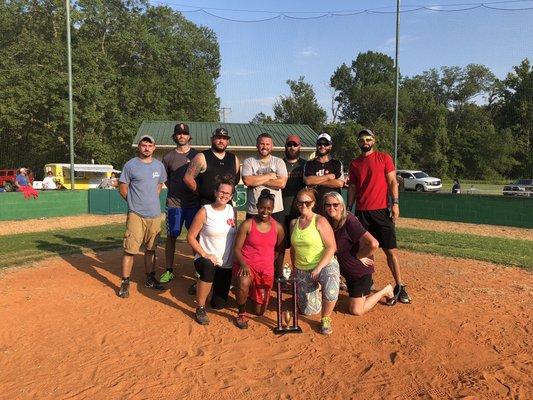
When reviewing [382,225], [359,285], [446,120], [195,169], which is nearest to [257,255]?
[359,285]

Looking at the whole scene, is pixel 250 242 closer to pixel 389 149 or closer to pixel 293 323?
pixel 293 323

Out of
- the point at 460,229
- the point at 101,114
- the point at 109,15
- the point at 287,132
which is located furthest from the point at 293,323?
the point at 109,15

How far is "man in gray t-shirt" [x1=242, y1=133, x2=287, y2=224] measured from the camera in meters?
4.51

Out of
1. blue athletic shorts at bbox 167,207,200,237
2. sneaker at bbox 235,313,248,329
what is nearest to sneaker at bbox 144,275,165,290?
blue athletic shorts at bbox 167,207,200,237

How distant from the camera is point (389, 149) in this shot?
137ft

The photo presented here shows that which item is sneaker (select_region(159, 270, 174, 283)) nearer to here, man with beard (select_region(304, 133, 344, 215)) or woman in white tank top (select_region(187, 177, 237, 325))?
woman in white tank top (select_region(187, 177, 237, 325))

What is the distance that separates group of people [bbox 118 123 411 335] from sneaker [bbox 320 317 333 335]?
0.03 feet

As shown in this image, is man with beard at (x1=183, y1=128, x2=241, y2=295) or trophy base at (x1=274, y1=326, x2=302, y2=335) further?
man with beard at (x1=183, y1=128, x2=241, y2=295)

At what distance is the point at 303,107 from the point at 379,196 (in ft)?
164

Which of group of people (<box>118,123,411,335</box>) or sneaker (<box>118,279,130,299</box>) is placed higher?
group of people (<box>118,123,411,335</box>)

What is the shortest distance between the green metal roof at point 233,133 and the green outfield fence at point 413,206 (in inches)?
245

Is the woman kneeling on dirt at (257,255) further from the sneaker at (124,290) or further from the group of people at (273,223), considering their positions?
the sneaker at (124,290)

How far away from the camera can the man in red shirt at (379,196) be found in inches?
187

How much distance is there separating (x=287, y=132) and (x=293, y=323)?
21860 millimetres
